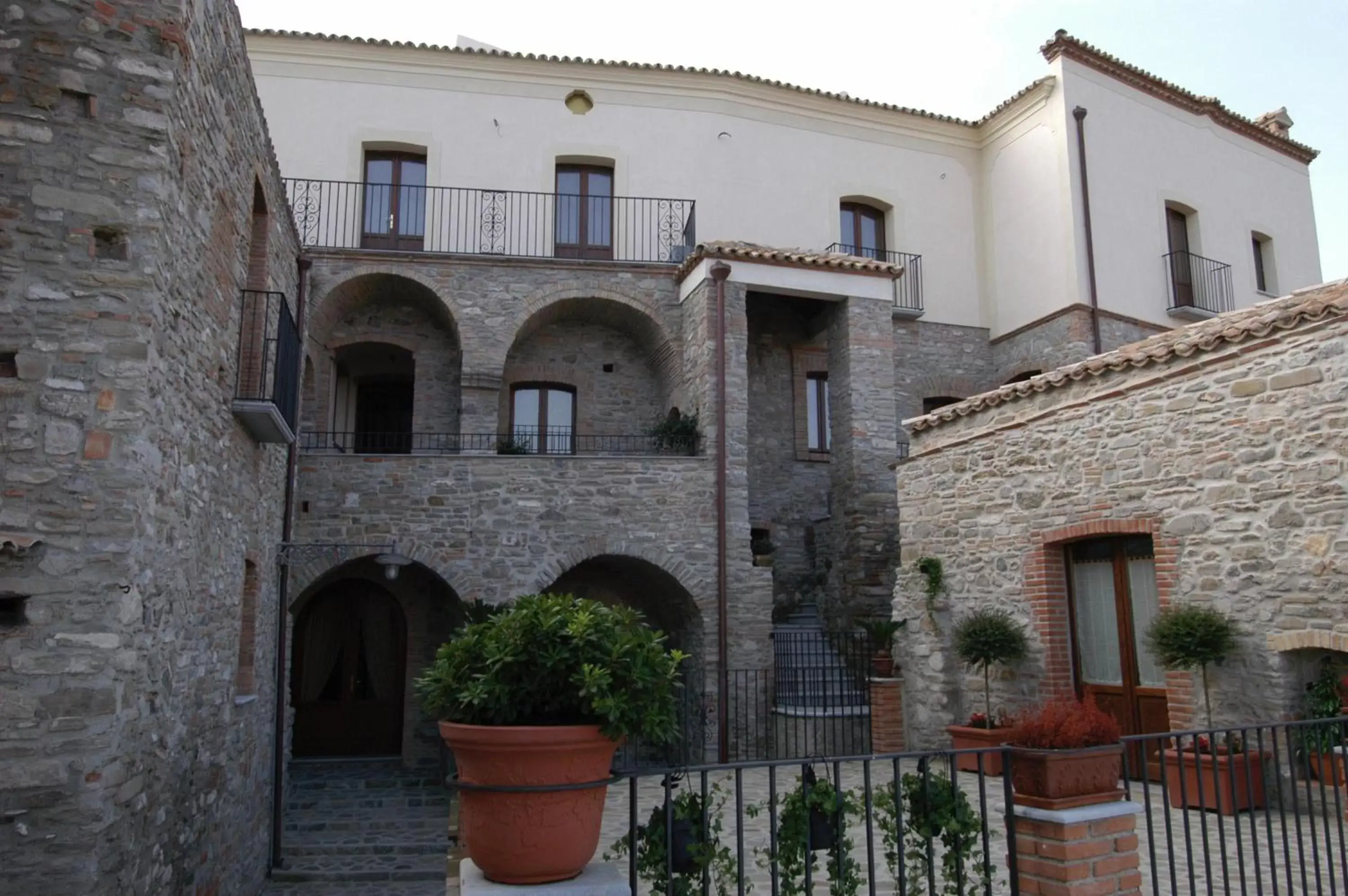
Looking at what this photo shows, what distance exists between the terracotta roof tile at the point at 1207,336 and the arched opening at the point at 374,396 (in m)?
8.69

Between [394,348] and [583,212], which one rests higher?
[583,212]

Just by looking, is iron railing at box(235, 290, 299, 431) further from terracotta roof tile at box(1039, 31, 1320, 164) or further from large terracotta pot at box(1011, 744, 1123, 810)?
terracotta roof tile at box(1039, 31, 1320, 164)

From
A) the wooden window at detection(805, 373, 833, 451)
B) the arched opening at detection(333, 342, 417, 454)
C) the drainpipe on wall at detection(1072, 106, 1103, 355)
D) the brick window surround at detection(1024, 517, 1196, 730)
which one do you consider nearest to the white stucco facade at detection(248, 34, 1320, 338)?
the drainpipe on wall at detection(1072, 106, 1103, 355)

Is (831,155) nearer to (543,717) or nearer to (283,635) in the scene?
(283,635)

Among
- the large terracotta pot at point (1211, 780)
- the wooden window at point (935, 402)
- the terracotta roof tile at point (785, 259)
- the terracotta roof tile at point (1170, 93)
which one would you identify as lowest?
the large terracotta pot at point (1211, 780)

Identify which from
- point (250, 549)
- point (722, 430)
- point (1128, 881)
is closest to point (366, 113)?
point (722, 430)

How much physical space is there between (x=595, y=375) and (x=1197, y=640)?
9.65m

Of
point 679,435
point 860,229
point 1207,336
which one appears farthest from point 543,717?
point 860,229

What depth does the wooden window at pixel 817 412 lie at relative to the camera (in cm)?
1661

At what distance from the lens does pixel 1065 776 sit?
4172 millimetres

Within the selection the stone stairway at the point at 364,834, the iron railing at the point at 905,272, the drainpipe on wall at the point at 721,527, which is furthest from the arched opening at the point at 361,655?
the iron railing at the point at 905,272

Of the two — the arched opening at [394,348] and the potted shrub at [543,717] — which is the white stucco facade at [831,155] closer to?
the arched opening at [394,348]

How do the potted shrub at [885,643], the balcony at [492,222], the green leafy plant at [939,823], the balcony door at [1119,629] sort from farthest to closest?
the balcony at [492,222] → the potted shrub at [885,643] → the balcony door at [1119,629] → the green leafy plant at [939,823]

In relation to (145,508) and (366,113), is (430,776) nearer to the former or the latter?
(145,508)
